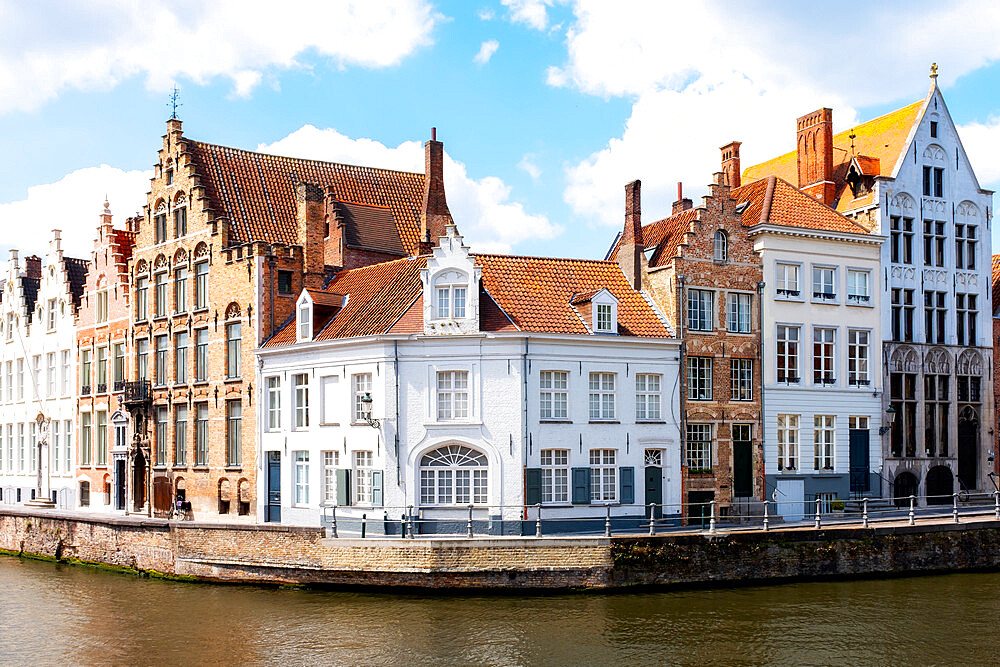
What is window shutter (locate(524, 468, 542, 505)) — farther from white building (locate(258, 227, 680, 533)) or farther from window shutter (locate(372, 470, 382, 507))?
window shutter (locate(372, 470, 382, 507))

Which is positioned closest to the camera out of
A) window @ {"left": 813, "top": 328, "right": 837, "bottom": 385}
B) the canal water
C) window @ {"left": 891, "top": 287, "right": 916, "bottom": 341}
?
the canal water

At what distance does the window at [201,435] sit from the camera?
4031cm

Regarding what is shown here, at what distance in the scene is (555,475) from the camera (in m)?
32.8

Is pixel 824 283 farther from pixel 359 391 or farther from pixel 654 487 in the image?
pixel 359 391

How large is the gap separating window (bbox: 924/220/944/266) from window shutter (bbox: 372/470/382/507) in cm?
2181

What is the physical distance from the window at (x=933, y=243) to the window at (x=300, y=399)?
882 inches

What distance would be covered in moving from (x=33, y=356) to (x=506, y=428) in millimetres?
29456

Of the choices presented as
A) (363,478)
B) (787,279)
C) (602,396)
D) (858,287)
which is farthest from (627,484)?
(858,287)

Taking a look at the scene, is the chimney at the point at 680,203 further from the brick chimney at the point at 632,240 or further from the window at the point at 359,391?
the window at the point at 359,391

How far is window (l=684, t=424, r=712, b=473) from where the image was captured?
35.8m

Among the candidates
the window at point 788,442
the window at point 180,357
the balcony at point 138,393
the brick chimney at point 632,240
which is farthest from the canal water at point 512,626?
the balcony at point 138,393

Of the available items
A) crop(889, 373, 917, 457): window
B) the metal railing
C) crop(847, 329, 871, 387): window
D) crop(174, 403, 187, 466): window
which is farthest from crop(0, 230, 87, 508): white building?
crop(889, 373, 917, 457): window

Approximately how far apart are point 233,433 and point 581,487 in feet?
41.8

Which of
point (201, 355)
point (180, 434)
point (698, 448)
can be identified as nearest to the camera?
point (698, 448)
